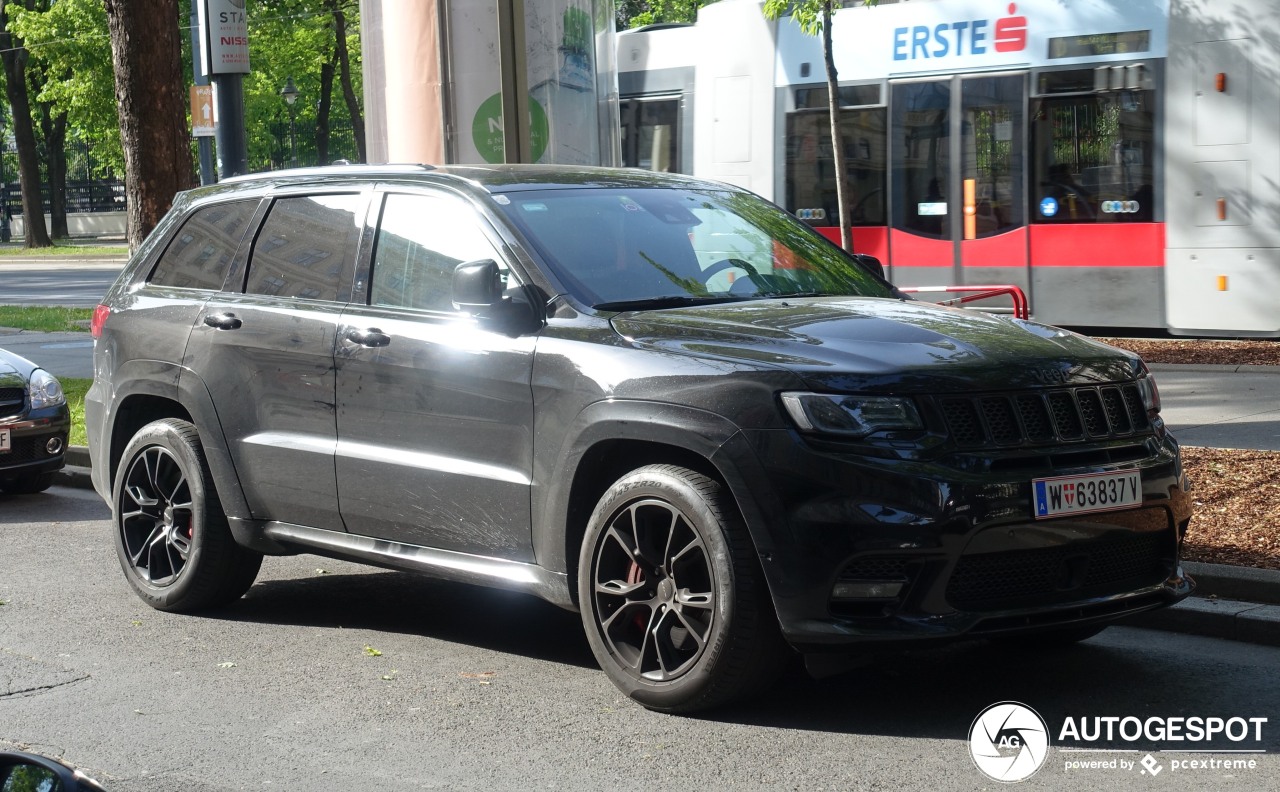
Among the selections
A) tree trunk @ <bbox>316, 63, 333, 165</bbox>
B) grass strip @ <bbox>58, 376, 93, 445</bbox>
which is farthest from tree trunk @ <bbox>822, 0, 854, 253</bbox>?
tree trunk @ <bbox>316, 63, 333, 165</bbox>

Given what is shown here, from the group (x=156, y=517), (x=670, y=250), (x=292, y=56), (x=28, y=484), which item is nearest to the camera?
(x=670, y=250)

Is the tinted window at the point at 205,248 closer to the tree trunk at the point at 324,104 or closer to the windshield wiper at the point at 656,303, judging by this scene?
the windshield wiper at the point at 656,303

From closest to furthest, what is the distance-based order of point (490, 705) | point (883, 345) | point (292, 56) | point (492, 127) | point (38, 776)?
1. point (38, 776)
2. point (883, 345)
3. point (490, 705)
4. point (492, 127)
5. point (292, 56)

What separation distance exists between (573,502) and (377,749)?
1.04 meters

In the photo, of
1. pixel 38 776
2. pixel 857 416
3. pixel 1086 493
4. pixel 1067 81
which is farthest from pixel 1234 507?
pixel 1067 81

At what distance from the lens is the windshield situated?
586 cm

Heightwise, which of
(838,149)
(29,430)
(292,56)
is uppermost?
(292,56)

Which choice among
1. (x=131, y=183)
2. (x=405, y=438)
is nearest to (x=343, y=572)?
(x=405, y=438)

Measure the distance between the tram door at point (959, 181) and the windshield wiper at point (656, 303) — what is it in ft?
39.7

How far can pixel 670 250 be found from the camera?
6074mm

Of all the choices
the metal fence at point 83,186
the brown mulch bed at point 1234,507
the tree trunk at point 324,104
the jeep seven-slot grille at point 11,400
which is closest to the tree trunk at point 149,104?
the jeep seven-slot grille at point 11,400

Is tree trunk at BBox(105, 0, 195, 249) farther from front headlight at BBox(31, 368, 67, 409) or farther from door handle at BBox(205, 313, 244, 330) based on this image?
door handle at BBox(205, 313, 244, 330)

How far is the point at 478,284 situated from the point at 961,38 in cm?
1301

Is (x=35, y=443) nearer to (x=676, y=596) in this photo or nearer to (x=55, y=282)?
(x=676, y=596)
